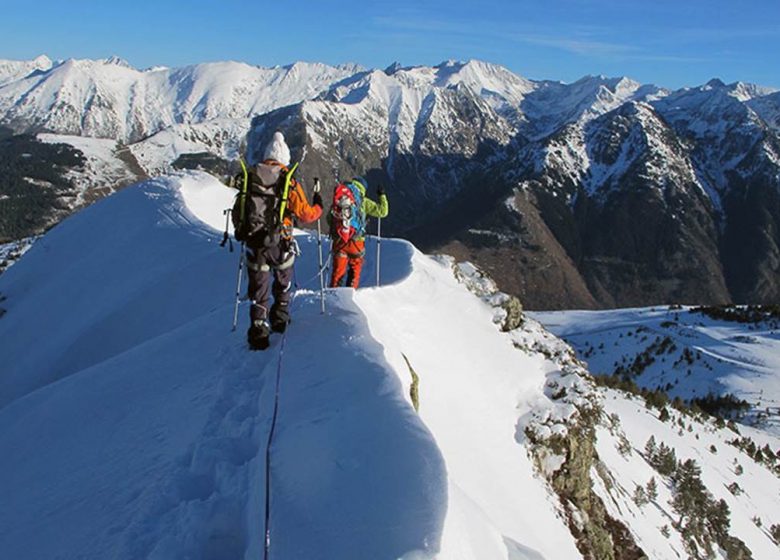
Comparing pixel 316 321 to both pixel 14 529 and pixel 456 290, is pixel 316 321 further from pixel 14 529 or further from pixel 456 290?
pixel 456 290

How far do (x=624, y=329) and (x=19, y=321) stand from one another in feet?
388

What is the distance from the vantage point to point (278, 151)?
35.4ft

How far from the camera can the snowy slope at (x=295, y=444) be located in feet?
18.6

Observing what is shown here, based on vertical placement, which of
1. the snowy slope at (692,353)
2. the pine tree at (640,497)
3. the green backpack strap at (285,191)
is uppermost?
the green backpack strap at (285,191)

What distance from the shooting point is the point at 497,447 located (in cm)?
1325

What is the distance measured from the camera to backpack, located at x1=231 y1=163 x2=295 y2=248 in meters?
10.4

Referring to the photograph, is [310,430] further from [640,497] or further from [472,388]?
[640,497]

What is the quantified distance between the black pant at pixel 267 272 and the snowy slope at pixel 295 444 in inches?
28.7

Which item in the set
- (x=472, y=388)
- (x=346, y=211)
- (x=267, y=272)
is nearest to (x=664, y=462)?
(x=472, y=388)

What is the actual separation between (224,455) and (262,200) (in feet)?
15.8

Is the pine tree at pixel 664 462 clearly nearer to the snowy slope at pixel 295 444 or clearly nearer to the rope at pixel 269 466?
the snowy slope at pixel 295 444

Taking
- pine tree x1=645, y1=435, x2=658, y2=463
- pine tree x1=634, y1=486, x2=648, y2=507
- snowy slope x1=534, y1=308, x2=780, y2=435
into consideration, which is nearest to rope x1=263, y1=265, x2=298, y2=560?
pine tree x1=634, y1=486, x2=648, y2=507

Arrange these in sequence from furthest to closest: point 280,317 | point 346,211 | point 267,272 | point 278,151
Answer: point 346,211 → point 267,272 → point 280,317 → point 278,151

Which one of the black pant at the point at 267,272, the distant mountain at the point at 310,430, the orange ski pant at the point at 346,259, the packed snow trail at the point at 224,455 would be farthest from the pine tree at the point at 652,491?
the black pant at the point at 267,272
